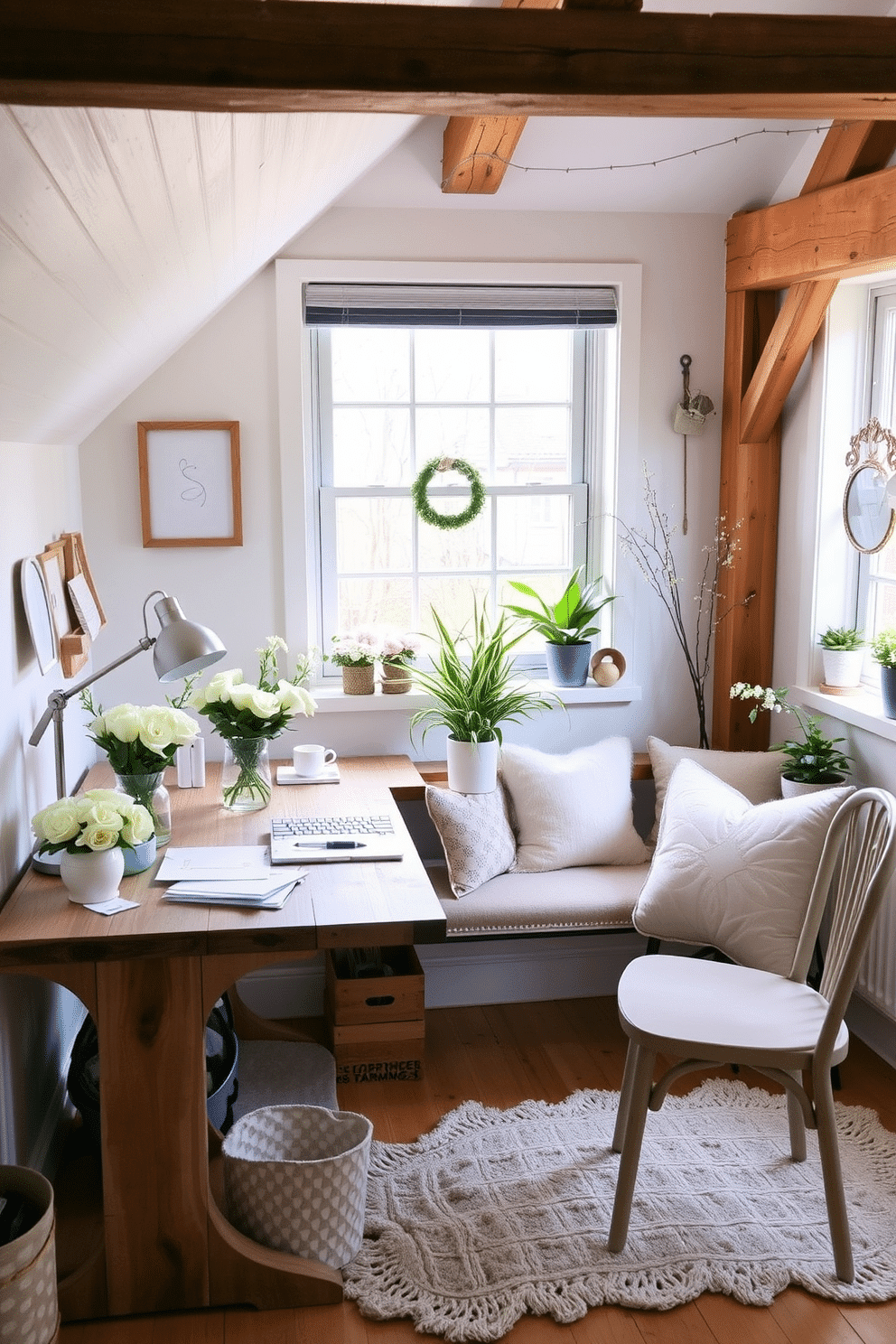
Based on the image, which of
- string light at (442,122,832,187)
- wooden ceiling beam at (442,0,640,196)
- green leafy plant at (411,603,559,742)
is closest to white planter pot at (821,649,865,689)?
green leafy plant at (411,603,559,742)

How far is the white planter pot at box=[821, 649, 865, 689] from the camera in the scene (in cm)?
375

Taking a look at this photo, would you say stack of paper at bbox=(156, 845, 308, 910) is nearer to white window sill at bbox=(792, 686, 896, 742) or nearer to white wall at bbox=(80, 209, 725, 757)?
white wall at bbox=(80, 209, 725, 757)

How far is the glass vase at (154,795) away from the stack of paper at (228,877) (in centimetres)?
8

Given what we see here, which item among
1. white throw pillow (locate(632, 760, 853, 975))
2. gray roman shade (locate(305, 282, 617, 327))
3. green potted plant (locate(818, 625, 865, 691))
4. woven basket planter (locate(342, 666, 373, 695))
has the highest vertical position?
gray roman shade (locate(305, 282, 617, 327))

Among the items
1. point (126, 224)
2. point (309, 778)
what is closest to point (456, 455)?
point (309, 778)

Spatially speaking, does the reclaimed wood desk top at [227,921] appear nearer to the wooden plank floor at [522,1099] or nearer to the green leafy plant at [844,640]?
the wooden plank floor at [522,1099]

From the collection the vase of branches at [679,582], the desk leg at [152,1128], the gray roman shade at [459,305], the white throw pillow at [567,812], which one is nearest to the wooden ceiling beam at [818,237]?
the gray roman shade at [459,305]

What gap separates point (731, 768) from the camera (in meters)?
3.74

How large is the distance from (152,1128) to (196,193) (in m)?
1.75

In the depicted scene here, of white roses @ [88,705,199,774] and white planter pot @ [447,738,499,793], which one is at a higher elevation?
white roses @ [88,705,199,774]

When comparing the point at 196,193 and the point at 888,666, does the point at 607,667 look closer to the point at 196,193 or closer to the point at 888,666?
the point at 888,666

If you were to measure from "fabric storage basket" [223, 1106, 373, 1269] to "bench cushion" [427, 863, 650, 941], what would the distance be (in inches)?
31.5

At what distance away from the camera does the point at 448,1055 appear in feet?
11.9

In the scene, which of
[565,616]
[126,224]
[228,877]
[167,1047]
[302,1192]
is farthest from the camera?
[565,616]
